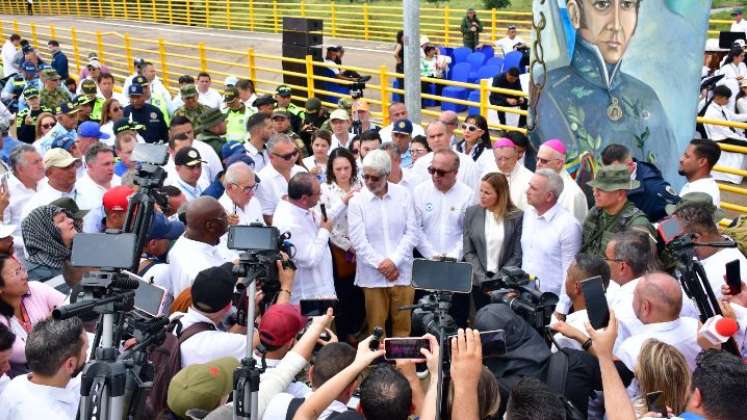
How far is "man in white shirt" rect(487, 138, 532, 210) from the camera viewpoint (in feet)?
21.8

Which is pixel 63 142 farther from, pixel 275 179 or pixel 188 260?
pixel 188 260

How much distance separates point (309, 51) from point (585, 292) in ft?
39.1

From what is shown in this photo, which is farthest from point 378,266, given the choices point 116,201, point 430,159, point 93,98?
point 93,98

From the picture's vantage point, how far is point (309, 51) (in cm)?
1446

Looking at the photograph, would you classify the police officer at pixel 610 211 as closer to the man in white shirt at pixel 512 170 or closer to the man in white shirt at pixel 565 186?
the man in white shirt at pixel 565 186

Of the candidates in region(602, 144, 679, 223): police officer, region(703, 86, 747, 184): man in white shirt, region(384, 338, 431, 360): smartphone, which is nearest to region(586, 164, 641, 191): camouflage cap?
region(602, 144, 679, 223): police officer

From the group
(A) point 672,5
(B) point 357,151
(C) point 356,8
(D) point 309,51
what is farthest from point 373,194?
(C) point 356,8

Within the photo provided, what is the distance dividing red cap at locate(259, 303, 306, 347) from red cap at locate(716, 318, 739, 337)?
6.34 feet

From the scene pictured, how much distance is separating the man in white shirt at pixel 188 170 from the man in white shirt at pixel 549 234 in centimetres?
275

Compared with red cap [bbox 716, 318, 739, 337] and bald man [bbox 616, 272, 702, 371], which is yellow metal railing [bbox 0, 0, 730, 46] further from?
red cap [bbox 716, 318, 739, 337]

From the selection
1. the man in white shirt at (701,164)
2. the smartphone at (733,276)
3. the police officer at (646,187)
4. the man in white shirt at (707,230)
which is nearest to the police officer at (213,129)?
the police officer at (646,187)

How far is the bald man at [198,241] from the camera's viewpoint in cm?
493

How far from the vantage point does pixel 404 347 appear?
3238mm

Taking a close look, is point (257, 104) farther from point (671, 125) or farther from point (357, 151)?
point (671, 125)
